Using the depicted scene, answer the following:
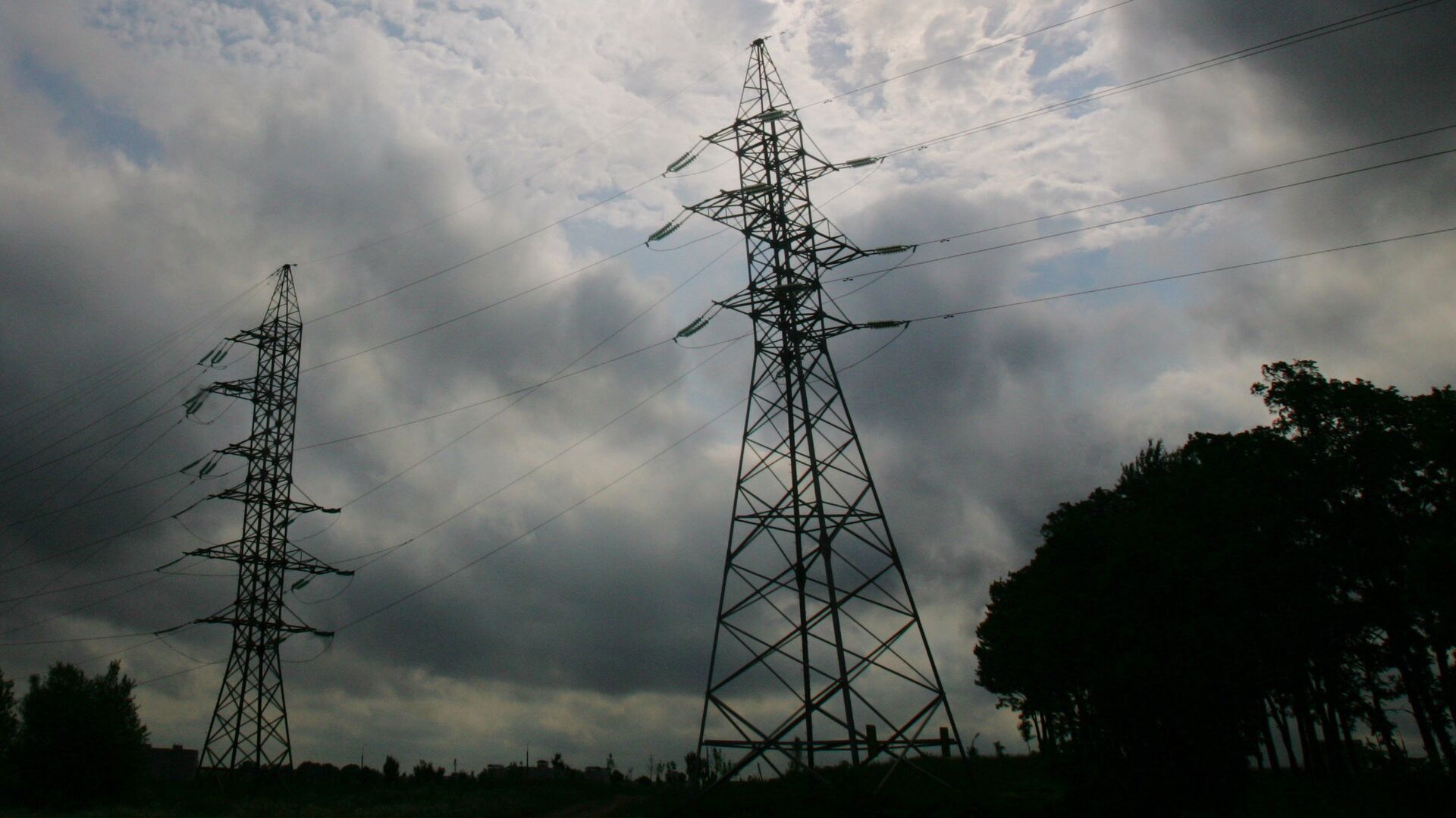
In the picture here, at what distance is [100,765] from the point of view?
126 ft

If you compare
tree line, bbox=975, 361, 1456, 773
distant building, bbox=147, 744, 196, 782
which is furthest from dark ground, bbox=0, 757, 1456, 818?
distant building, bbox=147, 744, 196, 782

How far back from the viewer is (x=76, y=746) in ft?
125

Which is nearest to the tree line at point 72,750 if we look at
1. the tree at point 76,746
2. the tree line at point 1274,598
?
the tree at point 76,746

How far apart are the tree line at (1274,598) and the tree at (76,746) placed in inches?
1446

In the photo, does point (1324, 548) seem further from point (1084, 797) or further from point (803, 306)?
point (803, 306)

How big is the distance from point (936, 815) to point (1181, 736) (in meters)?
10.3

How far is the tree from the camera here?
3762 centimetres

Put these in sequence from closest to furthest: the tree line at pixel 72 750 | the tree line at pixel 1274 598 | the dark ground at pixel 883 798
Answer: the dark ground at pixel 883 798, the tree line at pixel 1274 598, the tree line at pixel 72 750

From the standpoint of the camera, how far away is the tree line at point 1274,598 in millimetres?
27922

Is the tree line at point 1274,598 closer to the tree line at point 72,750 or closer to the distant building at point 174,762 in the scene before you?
the tree line at point 72,750

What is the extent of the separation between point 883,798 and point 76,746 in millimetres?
34807

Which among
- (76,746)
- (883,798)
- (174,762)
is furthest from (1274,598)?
(174,762)

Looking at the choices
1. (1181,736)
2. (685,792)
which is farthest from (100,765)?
(1181,736)

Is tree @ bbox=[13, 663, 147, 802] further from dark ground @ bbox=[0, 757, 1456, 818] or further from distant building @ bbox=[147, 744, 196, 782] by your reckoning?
distant building @ bbox=[147, 744, 196, 782]
